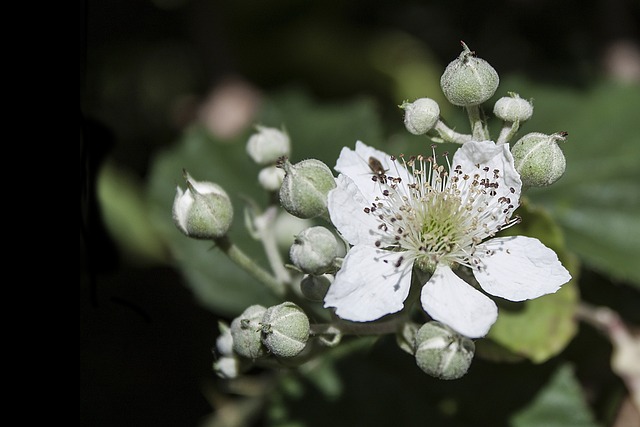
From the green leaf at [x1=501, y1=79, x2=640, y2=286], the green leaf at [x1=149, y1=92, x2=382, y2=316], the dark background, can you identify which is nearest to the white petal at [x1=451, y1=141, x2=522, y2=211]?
the green leaf at [x1=501, y1=79, x2=640, y2=286]

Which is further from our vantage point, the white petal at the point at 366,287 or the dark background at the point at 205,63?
the dark background at the point at 205,63

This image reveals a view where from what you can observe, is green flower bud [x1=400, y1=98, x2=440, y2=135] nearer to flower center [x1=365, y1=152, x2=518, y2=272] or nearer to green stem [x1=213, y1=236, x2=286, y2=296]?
flower center [x1=365, y1=152, x2=518, y2=272]

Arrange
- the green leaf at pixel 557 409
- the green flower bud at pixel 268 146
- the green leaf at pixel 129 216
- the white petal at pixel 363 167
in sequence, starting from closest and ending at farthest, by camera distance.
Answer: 1. the white petal at pixel 363 167
2. the green flower bud at pixel 268 146
3. the green leaf at pixel 557 409
4. the green leaf at pixel 129 216

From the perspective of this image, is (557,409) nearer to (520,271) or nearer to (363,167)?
(520,271)

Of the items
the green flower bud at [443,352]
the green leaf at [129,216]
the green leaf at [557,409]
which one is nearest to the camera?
the green flower bud at [443,352]

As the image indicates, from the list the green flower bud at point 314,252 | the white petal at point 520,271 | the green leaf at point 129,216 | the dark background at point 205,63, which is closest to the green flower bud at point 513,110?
the white petal at point 520,271

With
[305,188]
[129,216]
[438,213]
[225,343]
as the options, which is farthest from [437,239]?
[129,216]

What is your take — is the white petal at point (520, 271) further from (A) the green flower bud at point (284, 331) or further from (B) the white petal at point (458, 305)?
(A) the green flower bud at point (284, 331)

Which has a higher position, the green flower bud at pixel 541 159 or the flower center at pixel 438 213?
the green flower bud at pixel 541 159
